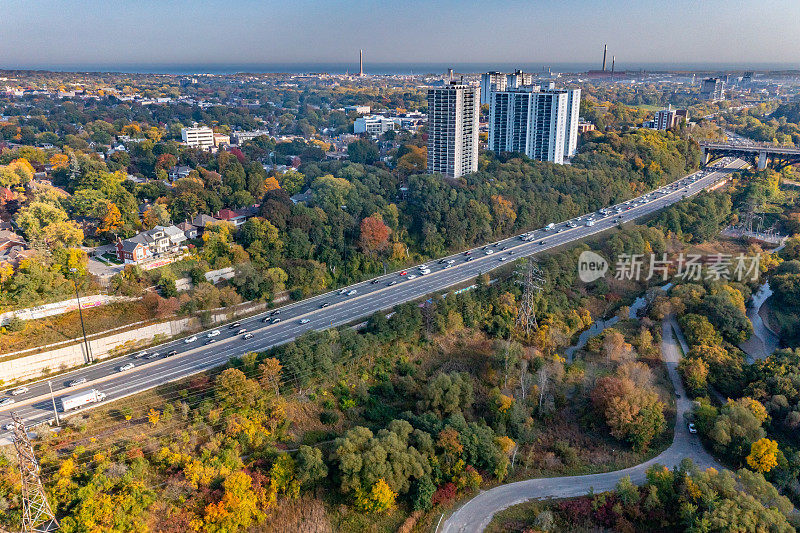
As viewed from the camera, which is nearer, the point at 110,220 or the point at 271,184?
the point at 110,220

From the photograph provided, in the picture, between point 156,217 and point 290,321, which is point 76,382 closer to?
point 290,321

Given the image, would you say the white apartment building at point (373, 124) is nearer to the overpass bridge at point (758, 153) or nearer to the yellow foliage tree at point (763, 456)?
the overpass bridge at point (758, 153)

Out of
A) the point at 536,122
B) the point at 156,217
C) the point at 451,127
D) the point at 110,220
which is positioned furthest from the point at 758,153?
the point at 110,220

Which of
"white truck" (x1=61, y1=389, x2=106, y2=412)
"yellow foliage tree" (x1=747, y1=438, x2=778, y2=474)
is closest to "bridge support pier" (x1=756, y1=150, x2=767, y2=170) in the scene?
"yellow foliage tree" (x1=747, y1=438, x2=778, y2=474)

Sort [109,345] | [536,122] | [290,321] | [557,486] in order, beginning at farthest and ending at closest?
[536,122] < [290,321] < [109,345] < [557,486]

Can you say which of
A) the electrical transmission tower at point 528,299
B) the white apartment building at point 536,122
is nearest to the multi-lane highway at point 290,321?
the electrical transmission tower at point 528,299

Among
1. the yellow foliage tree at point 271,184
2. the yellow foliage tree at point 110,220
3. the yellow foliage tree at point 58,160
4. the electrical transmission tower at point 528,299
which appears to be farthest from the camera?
the yellow foliage tree at point 271,184

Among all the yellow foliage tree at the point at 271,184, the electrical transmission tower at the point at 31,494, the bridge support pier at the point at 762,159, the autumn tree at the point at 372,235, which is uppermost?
the yellow foliage tree at the point at 271,184

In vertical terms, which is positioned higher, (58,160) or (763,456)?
(58,160)

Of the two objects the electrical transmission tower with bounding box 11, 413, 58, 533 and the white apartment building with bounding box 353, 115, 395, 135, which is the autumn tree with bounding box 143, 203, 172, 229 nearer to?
the electrical transmission tower with bounding box 11, 413, 58, 533
